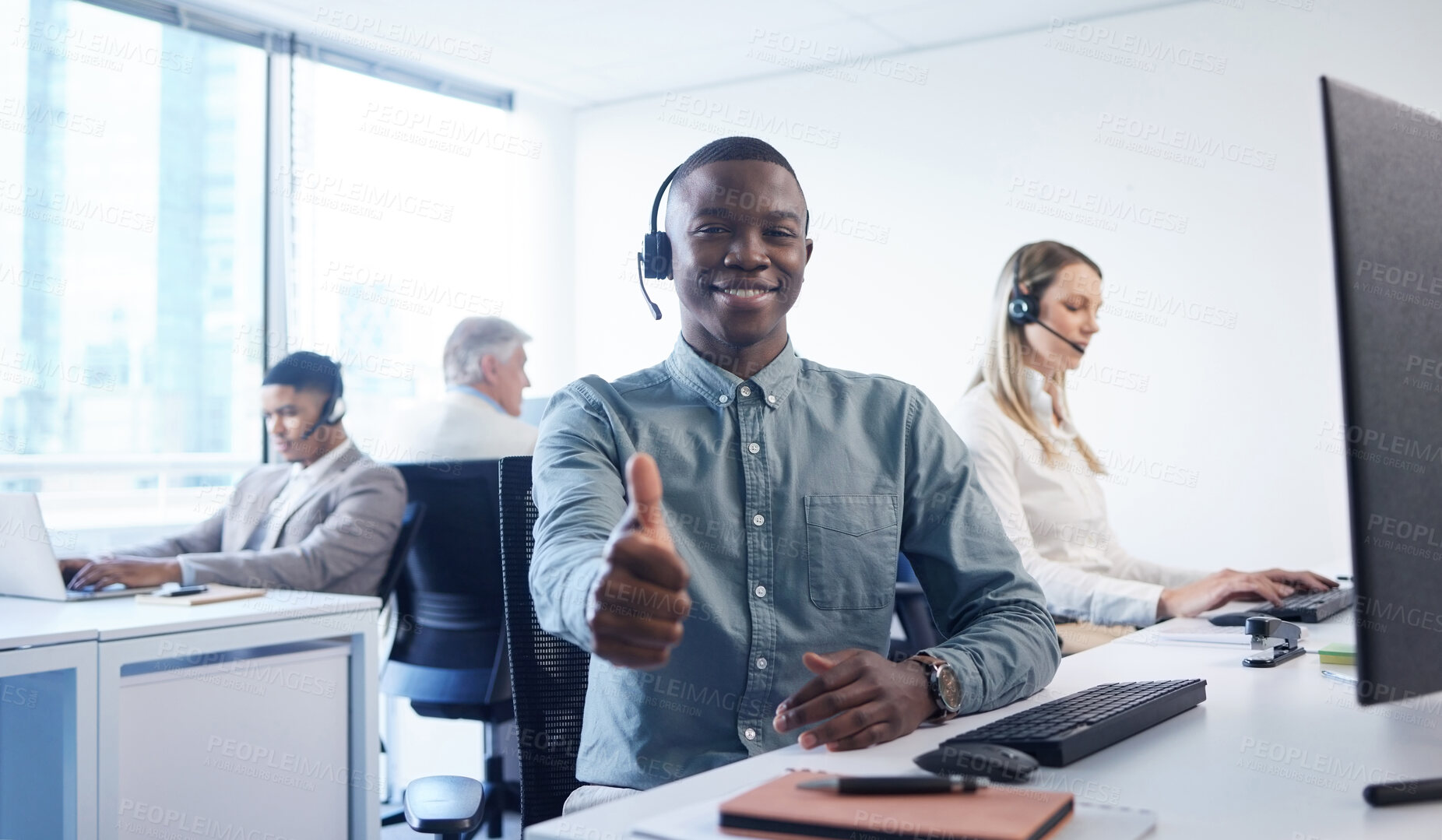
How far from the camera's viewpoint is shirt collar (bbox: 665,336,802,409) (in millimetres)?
1343

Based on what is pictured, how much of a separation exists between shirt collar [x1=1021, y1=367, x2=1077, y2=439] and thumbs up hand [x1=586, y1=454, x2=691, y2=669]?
5.83 ft

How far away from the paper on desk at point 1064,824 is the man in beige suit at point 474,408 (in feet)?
9.13

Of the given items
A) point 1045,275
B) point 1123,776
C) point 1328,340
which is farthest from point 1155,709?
point 1328,340

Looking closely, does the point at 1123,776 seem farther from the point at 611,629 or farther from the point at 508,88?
the point at 508,88

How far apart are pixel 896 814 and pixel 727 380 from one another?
0.72 meters

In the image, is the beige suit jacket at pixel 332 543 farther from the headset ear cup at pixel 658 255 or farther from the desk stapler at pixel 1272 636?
the desk stapler at pixel 1272 636

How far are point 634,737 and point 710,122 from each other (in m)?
4.63
